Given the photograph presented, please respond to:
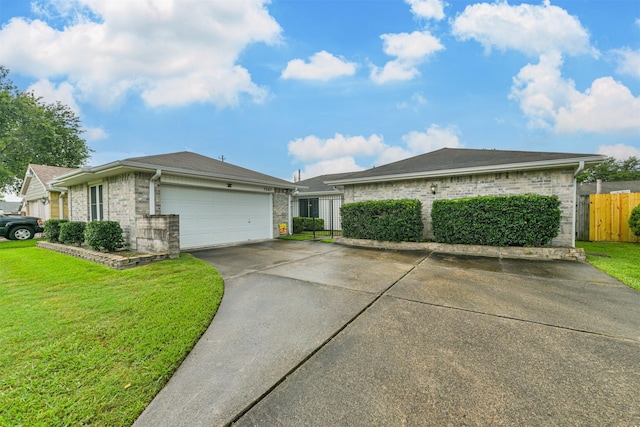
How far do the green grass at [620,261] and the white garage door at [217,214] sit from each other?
10.3 m

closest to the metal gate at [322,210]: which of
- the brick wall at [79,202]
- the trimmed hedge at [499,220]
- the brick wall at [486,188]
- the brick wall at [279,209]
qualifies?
the brick wall at [279,209]

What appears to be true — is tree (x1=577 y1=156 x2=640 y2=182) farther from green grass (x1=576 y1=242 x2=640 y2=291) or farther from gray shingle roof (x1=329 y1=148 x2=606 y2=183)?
gray shingle roof (x1=329 y1=148 x2=606 y2=183)

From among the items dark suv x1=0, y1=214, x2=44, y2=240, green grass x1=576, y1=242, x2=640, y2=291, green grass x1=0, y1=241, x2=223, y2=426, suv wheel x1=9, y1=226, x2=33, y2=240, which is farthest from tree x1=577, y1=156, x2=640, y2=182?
suv wheel x1=9, y1=226, x2=33, y2=240

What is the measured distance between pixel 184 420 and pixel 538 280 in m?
5.66

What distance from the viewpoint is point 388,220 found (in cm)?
843

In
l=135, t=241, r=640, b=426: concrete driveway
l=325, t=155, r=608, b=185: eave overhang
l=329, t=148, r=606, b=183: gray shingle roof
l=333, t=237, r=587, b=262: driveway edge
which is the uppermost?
l=329, t=148, r=606, b=183: gray shingle roof

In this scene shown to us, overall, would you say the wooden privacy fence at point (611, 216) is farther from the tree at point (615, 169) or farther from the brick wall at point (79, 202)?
the tree at point (615, 169)

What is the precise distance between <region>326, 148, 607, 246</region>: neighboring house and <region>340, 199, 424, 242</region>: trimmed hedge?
94 centimetres

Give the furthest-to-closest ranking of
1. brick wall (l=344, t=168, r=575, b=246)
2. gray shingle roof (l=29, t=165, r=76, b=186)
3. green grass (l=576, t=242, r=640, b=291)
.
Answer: gray shingle roof (l=29, t=165, r=76, b=186) < brick wall (l=344, t=168, r=575, b=246) < green grass (l=576, t=242, r=640, b=291)

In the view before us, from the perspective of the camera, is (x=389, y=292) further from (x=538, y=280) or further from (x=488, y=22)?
(x=488, y=22)

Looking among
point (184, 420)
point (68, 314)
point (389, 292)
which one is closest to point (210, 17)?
point (68, 314)

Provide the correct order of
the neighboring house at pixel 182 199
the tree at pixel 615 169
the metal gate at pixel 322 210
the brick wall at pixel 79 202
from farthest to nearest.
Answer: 1. the tree at pixel 615 169
2. the metal gate at pixel 322 210
3. the brick wall at pixel 79 202
4. the neighboring house at pixel 182 199

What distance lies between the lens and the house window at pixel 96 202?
8.65 m

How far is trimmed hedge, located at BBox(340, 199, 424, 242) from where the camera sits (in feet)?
26.9
